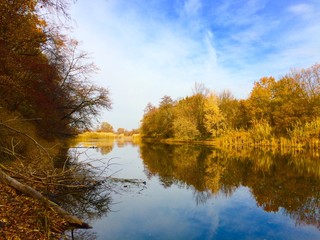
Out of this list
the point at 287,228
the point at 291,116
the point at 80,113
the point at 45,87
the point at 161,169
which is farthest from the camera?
the point at 291,116

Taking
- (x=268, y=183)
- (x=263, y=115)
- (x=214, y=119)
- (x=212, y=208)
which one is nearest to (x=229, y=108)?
(x=214, y=119)

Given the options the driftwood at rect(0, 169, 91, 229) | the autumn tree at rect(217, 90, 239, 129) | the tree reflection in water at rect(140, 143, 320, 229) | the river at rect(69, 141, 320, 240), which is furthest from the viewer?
the autumn tree at rect(217, 90, 239, 129)

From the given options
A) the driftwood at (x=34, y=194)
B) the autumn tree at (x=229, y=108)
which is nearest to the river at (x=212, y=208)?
the driftwood at (x=34, y=194)

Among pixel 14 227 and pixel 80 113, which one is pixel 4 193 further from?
pixel 80 113

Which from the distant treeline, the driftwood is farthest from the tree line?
the distant treeline

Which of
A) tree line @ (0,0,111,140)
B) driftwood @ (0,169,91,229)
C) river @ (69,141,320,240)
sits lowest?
river @ (69,141,320,240)

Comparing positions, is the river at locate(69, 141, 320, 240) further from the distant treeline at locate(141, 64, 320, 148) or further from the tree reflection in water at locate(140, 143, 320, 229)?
the distant treeline at locate(141, 64, 320, 148)

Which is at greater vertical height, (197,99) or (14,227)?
(197,99)

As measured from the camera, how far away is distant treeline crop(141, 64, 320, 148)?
93.7 ft

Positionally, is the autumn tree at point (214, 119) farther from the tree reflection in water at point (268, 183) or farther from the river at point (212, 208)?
the river at point (212, 208)

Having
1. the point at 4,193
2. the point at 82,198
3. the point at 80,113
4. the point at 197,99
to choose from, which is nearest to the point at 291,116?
the point at 197,99

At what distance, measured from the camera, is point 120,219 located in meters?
6.66

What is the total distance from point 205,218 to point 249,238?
1.44 metres

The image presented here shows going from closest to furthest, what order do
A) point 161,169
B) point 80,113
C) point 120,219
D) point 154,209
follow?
1. point 120,219
2. point 154,209
3. point 161,169
4. point 80,113
